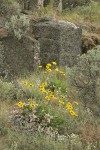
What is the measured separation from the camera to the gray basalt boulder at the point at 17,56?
32.3 feet

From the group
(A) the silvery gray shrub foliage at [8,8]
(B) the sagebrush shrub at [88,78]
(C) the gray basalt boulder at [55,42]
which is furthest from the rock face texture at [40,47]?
(B) the sagebrush shrub at [88,78]

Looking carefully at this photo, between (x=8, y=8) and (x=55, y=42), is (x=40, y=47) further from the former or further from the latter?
(x=8, y=8)

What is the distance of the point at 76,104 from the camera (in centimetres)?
767

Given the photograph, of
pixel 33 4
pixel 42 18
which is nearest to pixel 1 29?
pixel 42 18

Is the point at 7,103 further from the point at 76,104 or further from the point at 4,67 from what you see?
the point at 4,67

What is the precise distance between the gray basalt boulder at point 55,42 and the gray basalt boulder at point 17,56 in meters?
0.63

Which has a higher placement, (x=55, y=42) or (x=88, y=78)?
(x=88, y=78)

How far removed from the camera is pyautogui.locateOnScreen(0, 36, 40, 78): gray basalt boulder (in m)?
9.86

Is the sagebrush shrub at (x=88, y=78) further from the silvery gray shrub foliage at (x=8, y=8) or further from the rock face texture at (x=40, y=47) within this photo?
the silvery gray shrub foliage at (x=8, y=8)

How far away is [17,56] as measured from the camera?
1005 cm

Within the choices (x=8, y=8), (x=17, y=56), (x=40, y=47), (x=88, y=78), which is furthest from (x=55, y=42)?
(x=88, y=78)

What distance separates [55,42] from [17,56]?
4.81ft

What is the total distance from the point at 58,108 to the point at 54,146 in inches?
65.9

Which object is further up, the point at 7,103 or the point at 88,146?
the point at 88,146
